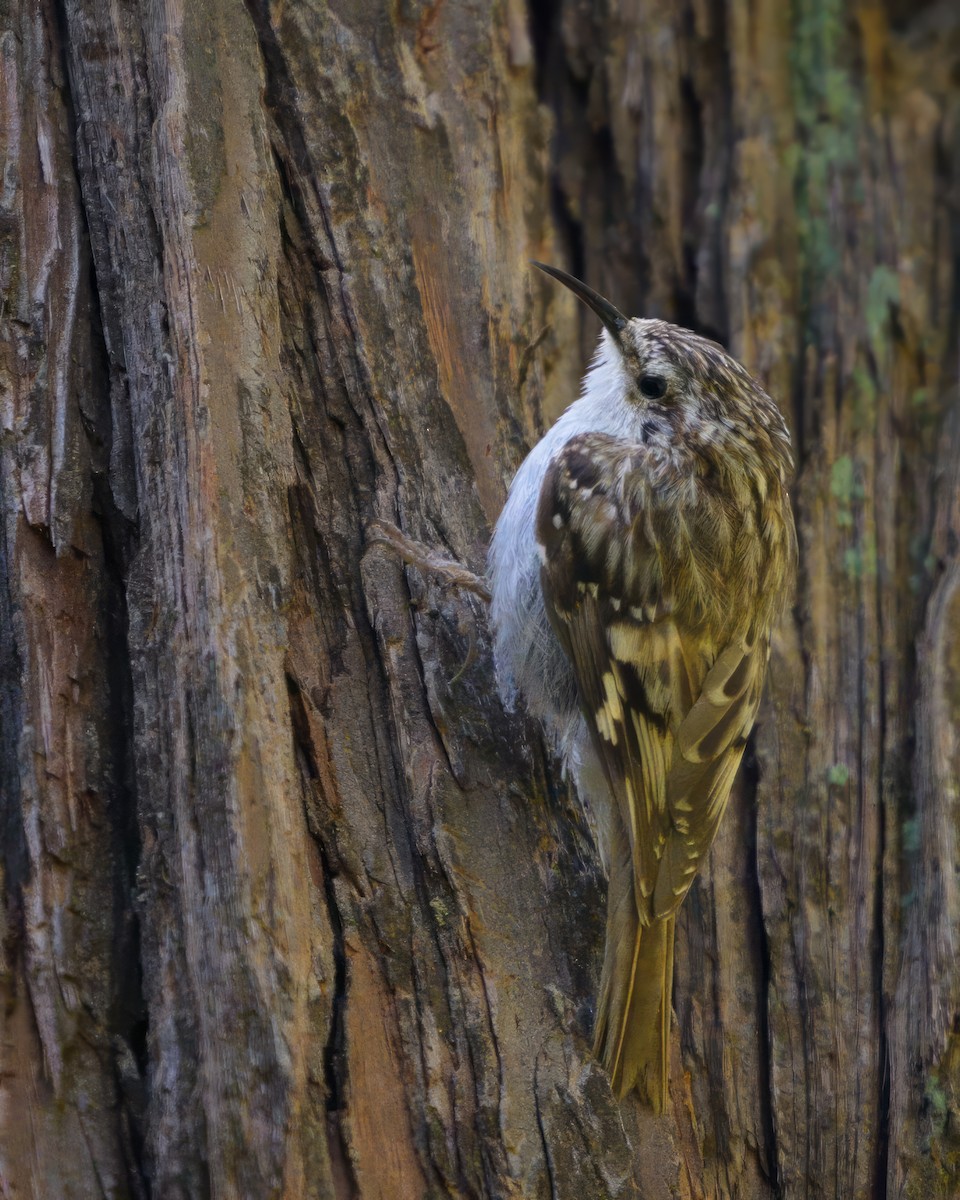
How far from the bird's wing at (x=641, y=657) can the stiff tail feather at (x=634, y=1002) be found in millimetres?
131

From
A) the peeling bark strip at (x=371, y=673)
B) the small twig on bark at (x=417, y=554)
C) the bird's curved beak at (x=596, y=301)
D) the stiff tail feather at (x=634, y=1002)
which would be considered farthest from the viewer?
the bird's curved beak at (x=596, y=301)

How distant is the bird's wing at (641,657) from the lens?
2.35 meters

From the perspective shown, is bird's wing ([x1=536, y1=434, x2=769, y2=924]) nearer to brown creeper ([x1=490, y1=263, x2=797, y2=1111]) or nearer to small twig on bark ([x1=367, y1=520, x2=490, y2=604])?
brown creeper ([x1=490, y1=263, x2=797, y2=1111])

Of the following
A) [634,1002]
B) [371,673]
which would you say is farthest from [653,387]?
[634,1002]

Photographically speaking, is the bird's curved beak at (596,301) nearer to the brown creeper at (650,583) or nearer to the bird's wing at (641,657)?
the brown creeper at (650,583)

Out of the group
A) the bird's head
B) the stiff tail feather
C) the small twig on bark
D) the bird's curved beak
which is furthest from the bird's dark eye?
the stiff tail feather

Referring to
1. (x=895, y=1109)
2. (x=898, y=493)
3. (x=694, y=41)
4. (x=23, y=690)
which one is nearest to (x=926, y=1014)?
(x=895, y=1109)

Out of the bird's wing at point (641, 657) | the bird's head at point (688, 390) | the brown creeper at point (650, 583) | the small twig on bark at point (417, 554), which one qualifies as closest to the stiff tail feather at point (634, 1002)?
the brown creeper at point (650, 583)

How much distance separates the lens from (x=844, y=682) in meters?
2.64

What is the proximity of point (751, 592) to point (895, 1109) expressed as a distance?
1.11 meters

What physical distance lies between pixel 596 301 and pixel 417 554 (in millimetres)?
848

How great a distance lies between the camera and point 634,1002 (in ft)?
6.80

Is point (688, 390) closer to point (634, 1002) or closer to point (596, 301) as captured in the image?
point (596, 301)

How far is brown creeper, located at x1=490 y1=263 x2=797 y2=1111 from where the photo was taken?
238 cm
